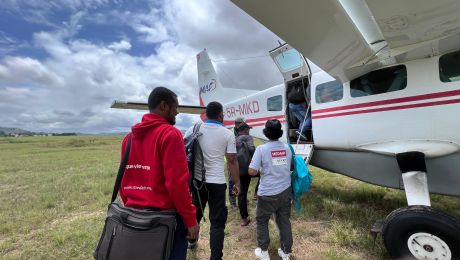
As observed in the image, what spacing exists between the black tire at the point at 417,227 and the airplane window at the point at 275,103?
329cm

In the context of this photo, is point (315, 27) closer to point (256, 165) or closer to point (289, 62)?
point (256, 165)

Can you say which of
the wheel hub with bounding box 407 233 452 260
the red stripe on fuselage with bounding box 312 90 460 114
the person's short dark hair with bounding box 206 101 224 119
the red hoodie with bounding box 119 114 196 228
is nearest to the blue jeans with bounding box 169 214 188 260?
the red hoodie with bounding box 119 114 196 228

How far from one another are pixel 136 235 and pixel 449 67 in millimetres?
4005

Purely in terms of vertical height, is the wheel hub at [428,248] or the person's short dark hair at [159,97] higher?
the person's short dark hair at [159,97]

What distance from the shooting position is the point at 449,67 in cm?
277

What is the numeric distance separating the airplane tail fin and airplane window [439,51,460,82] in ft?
20.9

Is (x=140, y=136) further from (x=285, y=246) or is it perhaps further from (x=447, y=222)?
(x=447, y=222)

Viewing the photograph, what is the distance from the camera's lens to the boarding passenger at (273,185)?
237cm

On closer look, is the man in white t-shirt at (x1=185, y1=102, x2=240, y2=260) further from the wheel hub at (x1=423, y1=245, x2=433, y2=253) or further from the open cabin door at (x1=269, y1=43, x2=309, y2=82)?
the open cabin door at (x1=269, y1=43, x2=309, y2=82)

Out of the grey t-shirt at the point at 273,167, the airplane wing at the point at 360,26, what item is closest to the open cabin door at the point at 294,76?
the airplane wing at the point at 360,26

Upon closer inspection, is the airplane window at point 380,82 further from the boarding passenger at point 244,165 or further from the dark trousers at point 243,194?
the dark trousers at point 243,194

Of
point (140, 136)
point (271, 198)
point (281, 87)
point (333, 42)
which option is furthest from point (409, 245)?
point (281, 87)

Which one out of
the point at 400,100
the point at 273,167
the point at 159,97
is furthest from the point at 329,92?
the point at 159,97

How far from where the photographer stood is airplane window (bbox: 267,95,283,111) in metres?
5.19
